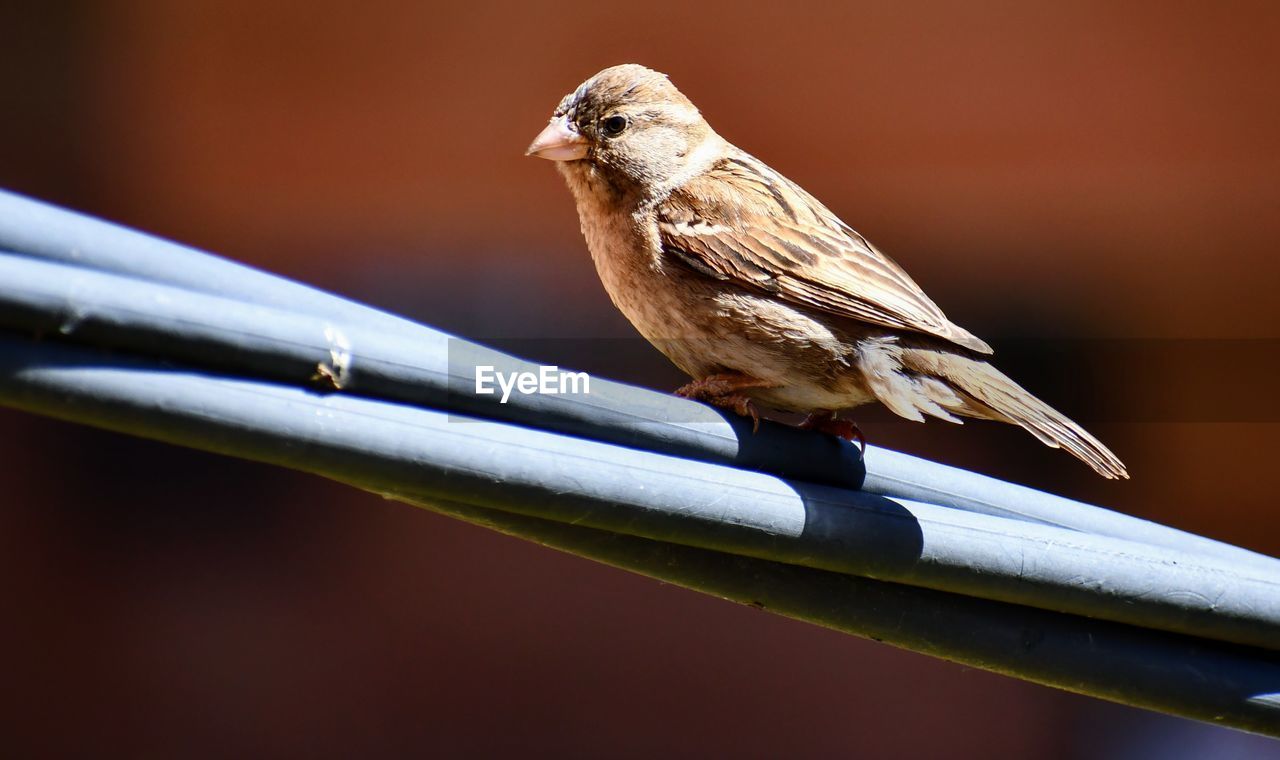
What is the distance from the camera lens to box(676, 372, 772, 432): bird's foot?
277cm

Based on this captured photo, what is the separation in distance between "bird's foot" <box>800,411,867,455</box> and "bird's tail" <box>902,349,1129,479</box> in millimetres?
234

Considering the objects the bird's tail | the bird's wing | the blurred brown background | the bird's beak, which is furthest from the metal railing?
Answer: the blurred brown background

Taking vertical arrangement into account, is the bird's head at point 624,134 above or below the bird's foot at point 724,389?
above

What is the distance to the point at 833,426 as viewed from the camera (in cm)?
297

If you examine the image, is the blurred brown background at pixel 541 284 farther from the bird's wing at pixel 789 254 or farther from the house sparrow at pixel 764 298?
the bird's wing at pixel 789 254

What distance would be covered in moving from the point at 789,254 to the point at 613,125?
628 mm

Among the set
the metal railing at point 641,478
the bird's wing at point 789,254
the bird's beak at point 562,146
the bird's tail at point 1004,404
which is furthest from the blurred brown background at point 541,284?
the metal railing at point 641,478

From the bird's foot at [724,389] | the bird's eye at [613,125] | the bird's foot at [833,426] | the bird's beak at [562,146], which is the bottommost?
the bird's foot at [833,426]

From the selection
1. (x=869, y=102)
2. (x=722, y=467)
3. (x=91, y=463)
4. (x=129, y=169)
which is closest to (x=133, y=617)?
(x=91, y=463)

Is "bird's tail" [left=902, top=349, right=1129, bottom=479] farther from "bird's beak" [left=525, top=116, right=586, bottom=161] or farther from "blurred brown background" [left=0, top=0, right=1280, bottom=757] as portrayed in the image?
"blurred brown background" [left=0, top=0, right=1280, bottom=757]

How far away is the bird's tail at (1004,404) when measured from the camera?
98.3 inches

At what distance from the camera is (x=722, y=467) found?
5.75 ft

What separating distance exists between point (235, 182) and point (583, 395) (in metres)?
5.41

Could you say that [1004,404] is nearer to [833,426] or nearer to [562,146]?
[833,426]
